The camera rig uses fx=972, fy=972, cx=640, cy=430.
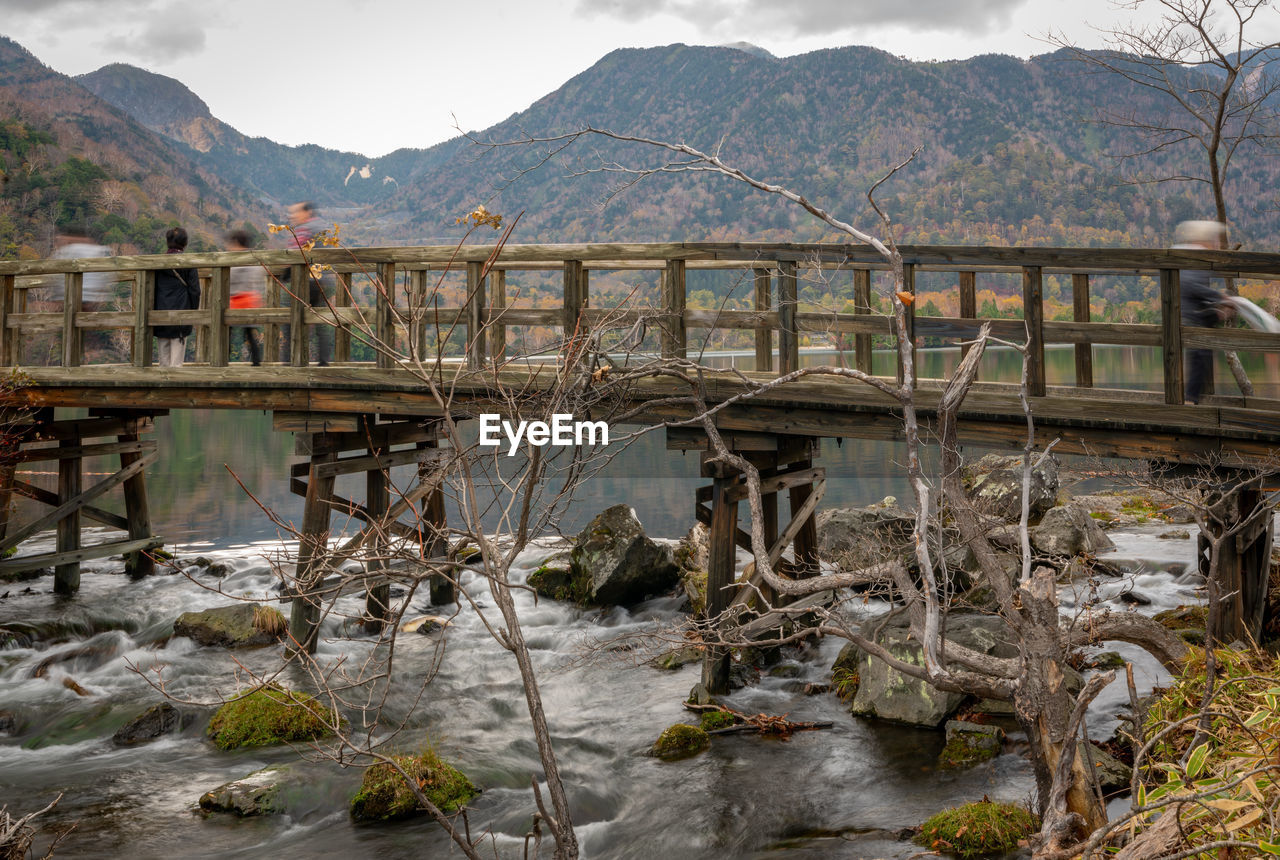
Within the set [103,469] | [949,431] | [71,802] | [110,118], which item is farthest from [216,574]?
[110,118]

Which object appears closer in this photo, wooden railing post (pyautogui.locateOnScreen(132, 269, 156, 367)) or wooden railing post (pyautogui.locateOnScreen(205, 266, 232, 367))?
wooden railing post (pyautogui.locateOnScreen(205, 266, 232, 367))

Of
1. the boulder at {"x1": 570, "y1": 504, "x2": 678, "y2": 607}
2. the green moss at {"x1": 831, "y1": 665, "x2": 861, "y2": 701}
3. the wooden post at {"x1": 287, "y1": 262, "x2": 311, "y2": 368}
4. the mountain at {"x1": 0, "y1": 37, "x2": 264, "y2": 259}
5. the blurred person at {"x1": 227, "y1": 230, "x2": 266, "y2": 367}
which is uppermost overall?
the mountain at {"x1": 0, "y1": 37, "x2": 264, "y2": 259}

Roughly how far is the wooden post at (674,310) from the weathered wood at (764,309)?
2.16ft

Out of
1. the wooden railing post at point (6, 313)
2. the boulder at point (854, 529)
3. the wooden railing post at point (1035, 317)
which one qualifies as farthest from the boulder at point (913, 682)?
the wooden railing post at point (6, 313)

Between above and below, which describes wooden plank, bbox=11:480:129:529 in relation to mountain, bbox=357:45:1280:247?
below

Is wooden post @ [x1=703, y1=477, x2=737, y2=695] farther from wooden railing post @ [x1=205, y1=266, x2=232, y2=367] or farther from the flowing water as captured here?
wooden railing post @ [x1=205, y1=266, x2=232, y2=367]

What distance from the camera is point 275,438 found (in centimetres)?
4056

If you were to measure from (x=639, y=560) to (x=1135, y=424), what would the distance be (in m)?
7.15

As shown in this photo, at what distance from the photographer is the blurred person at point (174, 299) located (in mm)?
11086

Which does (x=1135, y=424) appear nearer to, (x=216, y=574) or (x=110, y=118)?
(x=216, y=574)

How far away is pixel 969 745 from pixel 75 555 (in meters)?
11.3

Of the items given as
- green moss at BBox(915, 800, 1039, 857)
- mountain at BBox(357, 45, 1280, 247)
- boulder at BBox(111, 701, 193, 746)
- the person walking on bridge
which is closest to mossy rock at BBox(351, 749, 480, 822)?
boulder at BBox(111, 701, 193, 746)

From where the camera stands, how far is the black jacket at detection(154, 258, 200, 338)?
436 inches

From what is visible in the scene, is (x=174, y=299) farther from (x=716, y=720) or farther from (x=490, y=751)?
(x=716, y=720)
